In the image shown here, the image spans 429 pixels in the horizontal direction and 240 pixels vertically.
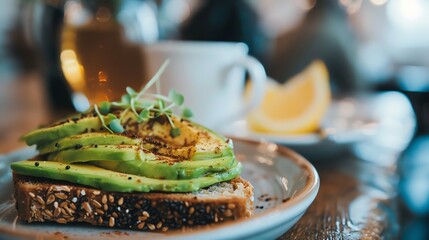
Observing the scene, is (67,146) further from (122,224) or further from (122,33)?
(122,33)

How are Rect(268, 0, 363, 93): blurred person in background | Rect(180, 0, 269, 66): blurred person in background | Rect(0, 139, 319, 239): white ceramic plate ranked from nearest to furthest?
Rect(0, 139, 319, 239): white ceramic plate < Rect(180, 0, 269, 66): blurred person in background < Rect(268, 0, 363, 93): blurred person in background

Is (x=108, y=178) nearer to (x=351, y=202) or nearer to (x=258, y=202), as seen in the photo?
Answer: (x=258, y=202)

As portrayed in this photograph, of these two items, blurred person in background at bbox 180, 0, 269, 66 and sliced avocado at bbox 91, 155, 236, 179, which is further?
blurred person in background at bbox 180, 0, 269, 66

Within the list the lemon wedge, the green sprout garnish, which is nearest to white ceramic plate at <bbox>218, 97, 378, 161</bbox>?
the lemon wedge

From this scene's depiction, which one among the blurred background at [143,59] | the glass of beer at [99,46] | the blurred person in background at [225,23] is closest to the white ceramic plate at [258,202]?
the blurred background at [143,59]

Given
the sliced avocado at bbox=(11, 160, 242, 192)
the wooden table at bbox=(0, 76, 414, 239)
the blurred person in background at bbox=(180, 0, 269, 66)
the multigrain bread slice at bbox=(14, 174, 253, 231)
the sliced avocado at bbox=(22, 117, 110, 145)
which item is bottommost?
the wooden table at bbox=(0, 76, 414, 239)

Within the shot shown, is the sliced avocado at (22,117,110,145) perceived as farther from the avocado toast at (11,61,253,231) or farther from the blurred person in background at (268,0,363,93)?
→ the blurred person in background at (268,0,363,93)

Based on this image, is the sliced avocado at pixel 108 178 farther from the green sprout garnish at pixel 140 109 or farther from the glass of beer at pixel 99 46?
the glass of beer at pixel 99 46
